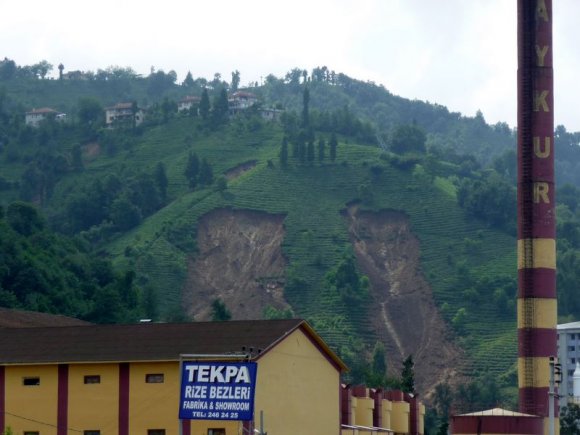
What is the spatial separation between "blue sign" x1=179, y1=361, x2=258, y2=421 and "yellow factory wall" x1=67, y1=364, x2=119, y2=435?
70.6ft

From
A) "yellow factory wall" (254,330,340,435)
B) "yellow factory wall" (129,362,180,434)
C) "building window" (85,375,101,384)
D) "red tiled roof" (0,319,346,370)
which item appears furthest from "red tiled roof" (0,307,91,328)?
"yellow factory wall" (254,330,340,435)

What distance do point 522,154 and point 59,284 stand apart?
7008 cm

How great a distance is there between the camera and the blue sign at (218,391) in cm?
5412

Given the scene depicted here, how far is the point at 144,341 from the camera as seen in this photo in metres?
76.9

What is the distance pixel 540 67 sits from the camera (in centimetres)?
12462

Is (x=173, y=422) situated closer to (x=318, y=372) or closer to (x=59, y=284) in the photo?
(x=318, y=372)

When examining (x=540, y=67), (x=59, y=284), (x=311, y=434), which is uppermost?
(x=540, y=67)

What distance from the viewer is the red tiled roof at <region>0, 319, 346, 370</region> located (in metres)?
75.3

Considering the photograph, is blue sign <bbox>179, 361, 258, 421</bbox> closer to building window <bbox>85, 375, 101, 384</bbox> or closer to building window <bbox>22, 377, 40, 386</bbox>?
building window <bbox>85, 375, 101, 384</bbox>

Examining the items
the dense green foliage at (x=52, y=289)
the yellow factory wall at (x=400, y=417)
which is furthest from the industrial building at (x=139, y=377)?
the dense green foliage at (x=52, y=289)

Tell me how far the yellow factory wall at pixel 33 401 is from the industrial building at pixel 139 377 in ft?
0.16

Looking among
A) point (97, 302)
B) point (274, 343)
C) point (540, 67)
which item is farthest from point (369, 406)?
point (97, 302)

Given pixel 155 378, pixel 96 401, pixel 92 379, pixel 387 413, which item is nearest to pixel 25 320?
pixel 92 379

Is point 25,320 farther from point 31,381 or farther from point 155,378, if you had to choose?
point 155,378
